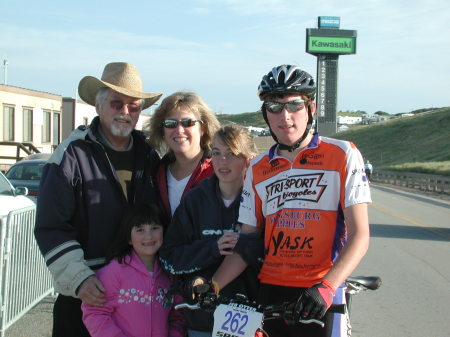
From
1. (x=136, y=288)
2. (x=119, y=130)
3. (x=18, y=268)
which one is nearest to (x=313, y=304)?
(x=136, y=288)

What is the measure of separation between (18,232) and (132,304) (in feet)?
8.44

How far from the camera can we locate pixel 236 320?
2842 mm

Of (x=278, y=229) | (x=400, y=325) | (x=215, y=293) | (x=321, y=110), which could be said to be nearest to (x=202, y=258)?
(x=215, y=293)

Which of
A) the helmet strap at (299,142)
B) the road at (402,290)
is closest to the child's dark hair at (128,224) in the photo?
the helmet strap at (299,142)

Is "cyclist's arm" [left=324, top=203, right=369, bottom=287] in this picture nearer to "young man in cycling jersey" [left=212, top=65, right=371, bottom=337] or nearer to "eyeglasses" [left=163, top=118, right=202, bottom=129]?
"young man in cycling jersey" [left=212, top=65, right=371, bottom=337]

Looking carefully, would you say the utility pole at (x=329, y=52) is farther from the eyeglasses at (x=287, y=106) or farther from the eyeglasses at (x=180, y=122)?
the eyeglasses at (x=287, y=106)

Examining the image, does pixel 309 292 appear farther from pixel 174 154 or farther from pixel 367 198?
pixel 174 154

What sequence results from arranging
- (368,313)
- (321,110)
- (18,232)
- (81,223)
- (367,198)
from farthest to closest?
1. (321,110)
2. (368,313)
3. (18,232)
4. (81,223)
5. (367,198)

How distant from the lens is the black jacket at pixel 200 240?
10.8 ft

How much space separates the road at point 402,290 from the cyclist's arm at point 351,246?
3.44 metres

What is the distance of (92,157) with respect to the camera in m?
A: 3.59

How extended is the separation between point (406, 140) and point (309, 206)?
77536mm

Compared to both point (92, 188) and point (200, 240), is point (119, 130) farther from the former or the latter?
point (200, 240)

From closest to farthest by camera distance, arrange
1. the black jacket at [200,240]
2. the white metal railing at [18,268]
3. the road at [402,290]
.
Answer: the black jacket at [200,240] < the white metal railing at [18,268] < the road at [402,290]
